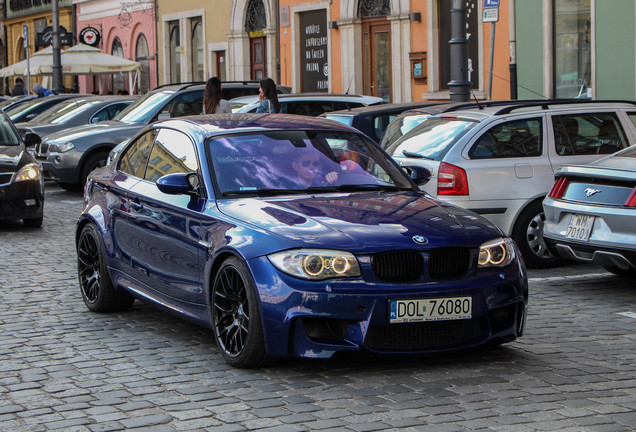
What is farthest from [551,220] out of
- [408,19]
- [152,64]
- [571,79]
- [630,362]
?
[152,64]

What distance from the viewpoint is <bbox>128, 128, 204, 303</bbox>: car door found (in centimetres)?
716

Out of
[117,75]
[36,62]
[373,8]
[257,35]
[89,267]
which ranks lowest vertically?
[89,267]

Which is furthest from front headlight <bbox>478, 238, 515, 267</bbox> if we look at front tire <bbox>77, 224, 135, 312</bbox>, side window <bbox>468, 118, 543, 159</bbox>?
side window <bbox>468, 118, 543, 159</bbox>

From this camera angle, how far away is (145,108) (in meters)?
19.7

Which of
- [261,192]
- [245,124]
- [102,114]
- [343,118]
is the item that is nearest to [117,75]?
[102,114]

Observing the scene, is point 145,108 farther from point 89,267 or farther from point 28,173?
point 89,267

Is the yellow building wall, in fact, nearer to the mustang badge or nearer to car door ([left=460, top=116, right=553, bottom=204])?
car door ([left=460, top=116, right=553, bottom=204])

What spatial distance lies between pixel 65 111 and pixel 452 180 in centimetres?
1453

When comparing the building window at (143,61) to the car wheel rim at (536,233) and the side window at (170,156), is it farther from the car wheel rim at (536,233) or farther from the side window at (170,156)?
the side window at (170,156)

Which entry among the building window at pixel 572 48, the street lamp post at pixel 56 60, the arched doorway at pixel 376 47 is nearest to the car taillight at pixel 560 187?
the building window at pixel 572 48

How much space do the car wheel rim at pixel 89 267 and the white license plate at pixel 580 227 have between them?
377 cm

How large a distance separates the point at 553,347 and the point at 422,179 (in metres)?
1.53

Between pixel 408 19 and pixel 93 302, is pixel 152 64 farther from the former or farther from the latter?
pixel 93 302

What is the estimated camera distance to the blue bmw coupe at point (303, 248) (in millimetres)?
6246
